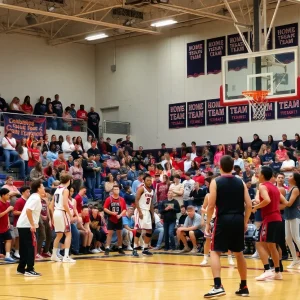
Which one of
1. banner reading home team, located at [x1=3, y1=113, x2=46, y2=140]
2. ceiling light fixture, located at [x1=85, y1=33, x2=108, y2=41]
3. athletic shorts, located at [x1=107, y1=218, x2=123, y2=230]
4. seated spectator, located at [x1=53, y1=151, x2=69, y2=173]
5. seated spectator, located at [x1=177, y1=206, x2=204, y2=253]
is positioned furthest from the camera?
ceiling light fixture, located at [x1=85, y1=33, x2=108, y2=41]

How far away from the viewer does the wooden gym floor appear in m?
9.89

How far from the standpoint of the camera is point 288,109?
1076 inches

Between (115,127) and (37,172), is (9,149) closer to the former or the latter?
(37,172)

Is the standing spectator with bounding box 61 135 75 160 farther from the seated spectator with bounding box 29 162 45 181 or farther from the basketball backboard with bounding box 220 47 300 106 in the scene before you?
the basketball backboard with bounding box 220 47 300 106

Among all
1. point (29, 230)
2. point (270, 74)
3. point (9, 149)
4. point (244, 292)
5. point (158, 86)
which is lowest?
point (244, 292)

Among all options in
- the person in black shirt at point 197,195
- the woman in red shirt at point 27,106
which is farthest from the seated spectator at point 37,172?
the woman in red shirt at point 27,106

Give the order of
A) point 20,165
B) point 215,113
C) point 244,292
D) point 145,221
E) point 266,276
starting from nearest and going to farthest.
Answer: point 244,292
point 266,276
point 145,221
point 20,165
point 215,113

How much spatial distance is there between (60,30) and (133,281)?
22.4 m

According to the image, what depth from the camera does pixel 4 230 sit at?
638 inches

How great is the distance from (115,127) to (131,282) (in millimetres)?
21445

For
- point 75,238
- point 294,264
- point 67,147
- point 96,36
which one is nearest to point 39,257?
point 75,238

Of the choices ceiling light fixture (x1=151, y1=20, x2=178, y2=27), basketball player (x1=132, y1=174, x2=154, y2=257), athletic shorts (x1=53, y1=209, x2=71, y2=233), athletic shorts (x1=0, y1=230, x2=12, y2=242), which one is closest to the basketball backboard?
basketball player (x1=132, y1=174, x2=154, y2=257)

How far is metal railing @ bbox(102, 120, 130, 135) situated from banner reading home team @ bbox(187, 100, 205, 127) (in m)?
3.71

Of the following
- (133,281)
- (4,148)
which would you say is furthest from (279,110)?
(133,281)
